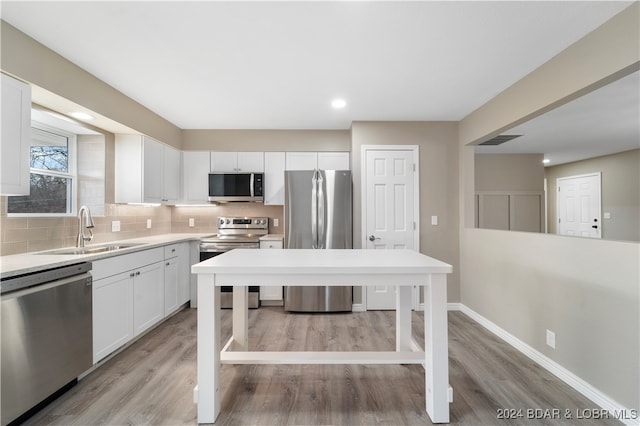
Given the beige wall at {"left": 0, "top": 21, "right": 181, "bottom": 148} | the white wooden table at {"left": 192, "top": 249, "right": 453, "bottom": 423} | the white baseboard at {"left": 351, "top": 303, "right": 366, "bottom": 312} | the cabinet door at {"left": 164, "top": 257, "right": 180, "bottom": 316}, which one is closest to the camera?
the white wooden table at {"left": 192, "top": 249, "right": 453, "bottom": 423}

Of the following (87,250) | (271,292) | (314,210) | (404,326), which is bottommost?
(271,292)

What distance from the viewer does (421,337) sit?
113 inches

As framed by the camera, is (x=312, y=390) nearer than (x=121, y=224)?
Yes

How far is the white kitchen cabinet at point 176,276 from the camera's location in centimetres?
322

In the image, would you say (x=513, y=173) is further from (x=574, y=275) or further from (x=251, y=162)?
(x=251, y=162)

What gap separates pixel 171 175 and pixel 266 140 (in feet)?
4.47

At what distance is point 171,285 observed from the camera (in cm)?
332

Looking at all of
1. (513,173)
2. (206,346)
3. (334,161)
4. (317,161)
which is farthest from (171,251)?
(513,173)

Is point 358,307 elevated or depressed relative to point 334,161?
depressed

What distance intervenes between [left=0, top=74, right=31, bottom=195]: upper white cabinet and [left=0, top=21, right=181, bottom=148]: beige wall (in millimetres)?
112

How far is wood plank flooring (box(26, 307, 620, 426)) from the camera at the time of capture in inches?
68.4

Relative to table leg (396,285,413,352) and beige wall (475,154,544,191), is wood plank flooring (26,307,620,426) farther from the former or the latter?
beige wall (475,154,544,191)

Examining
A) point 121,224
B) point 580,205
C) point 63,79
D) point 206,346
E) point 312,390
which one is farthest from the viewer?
point 580,205

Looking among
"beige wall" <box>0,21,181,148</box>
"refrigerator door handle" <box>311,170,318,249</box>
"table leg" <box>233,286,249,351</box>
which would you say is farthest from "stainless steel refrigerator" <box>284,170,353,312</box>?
"beige wall" <box>0,21,181,148</box>
